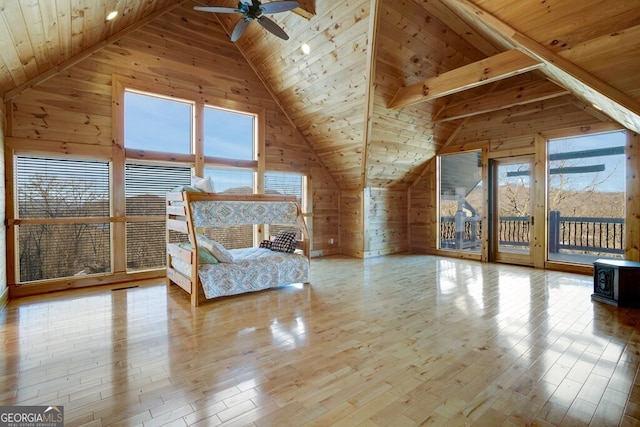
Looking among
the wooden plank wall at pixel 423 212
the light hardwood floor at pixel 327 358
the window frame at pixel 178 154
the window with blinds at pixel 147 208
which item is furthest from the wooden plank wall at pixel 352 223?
the window with blinds at pixel 147 208

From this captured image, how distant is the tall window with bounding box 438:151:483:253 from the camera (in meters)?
6.77

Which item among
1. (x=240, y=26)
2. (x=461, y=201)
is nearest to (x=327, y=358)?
(x=240, y=26)

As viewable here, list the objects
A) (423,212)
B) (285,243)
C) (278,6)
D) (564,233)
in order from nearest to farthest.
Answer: (278,6) → (285,243) → (564,233) → (423,212)

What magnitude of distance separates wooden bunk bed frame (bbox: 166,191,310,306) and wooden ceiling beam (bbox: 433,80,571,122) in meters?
3.64

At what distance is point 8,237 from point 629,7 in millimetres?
6679

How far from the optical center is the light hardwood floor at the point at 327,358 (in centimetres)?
182

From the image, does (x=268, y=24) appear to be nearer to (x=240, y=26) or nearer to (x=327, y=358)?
(x=240, y=26)

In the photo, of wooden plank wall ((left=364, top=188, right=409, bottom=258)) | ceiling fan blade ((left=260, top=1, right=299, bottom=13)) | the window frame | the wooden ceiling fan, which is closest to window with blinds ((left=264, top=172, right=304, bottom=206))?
the window frame

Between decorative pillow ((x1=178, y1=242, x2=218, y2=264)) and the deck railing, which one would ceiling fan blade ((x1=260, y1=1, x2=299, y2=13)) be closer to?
decorative pillow ((x1=178, y1=242, x2=218, y2=264))

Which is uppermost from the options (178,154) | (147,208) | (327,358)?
(178,154)

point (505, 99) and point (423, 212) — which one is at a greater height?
point (505, 99)

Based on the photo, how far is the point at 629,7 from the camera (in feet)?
6.94

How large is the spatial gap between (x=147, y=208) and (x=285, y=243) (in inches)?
92.5

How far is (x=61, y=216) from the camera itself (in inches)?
175
